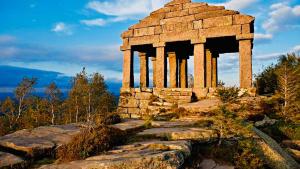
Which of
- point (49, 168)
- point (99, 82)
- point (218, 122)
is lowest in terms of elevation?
point (49, 168)

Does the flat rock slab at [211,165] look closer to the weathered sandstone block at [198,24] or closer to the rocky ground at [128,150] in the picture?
the rocky ground at [128,150]

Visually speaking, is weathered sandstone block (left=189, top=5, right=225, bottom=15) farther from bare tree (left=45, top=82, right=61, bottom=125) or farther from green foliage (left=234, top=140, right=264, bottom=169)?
bare tree (left=45, top=82, right=61, bottom=125)

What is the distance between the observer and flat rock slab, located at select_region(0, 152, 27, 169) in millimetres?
5705

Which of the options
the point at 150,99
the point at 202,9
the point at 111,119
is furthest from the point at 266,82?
the point at 111,119

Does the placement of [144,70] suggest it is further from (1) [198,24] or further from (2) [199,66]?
(1) [198,24]

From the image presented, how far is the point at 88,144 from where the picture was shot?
6.32 m

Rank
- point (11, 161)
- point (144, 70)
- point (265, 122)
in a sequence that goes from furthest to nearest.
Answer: point (144, 70) < point (265, 122) < point (11, 161)

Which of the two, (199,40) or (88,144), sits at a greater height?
(199,40)

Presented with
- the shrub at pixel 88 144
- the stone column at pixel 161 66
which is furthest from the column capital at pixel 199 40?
the shrub at pixel 88 144

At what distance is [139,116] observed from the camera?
1452cm

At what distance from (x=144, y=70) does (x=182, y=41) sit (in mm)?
3963

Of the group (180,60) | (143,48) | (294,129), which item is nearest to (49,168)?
(294,129)

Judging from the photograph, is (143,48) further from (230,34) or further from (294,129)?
(294,129)

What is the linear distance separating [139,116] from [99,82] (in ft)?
→ 73.2
